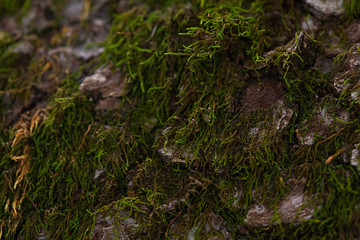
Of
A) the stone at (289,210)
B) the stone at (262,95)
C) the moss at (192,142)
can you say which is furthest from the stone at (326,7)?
the stone at (289,210)

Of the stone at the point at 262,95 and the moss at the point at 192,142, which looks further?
the stone at the point at 262,95

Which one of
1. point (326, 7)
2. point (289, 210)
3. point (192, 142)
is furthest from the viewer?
point (326, 7)

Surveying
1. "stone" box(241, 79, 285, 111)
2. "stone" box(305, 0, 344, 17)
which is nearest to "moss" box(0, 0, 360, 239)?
"stone" box(241, 79, 285, 111)

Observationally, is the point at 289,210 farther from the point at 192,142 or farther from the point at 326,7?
the point at 326,7

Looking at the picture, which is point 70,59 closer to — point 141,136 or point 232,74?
point 141,136

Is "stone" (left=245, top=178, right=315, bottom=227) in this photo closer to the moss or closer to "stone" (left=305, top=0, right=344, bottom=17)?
the moss

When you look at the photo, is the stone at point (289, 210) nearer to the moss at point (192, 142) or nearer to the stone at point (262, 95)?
the moss at point (192, 142)

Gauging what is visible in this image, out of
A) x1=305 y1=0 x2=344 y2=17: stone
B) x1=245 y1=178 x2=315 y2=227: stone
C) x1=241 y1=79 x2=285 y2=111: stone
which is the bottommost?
x1=245 y1=178 x2=315 y2=227: stone

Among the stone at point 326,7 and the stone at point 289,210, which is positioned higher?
the stone at point 326,7

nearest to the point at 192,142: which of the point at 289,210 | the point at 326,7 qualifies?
the point at 289,210

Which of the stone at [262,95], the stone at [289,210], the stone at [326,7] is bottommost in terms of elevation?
the stone at [289,210]

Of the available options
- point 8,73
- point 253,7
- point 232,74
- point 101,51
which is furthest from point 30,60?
point 253,7
